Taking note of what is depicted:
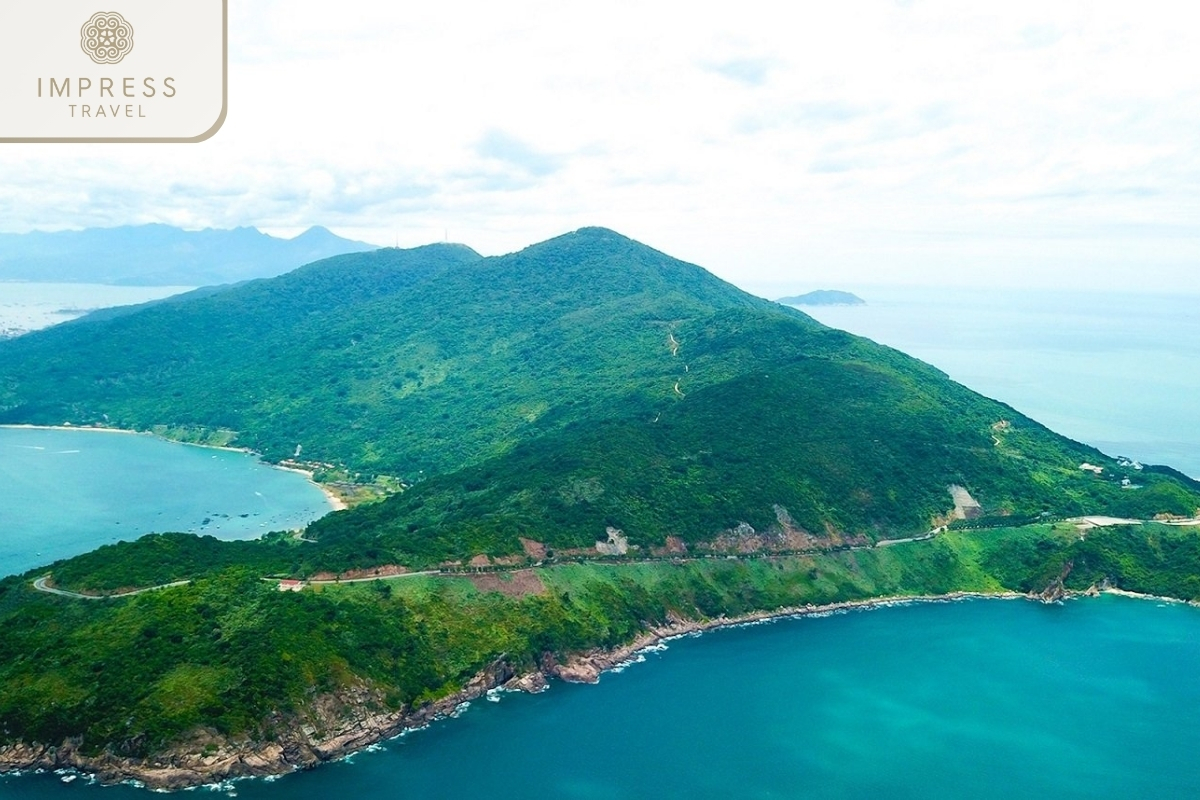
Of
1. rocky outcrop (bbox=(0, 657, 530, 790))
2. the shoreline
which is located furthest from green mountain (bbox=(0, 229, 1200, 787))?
the shoreline

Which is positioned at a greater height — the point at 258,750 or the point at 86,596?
the point at 86,596

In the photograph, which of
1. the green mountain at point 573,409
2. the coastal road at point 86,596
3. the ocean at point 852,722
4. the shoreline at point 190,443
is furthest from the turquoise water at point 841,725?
the shoreline at point 190,443

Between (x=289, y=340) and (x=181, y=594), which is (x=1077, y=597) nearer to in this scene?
(x=181, y=594)

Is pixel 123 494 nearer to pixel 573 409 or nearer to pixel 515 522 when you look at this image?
pixel 573 409

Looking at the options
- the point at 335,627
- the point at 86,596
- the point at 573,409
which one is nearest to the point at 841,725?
the point at 335,627

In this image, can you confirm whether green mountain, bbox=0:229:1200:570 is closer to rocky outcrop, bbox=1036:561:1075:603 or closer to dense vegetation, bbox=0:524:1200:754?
dense vegetation, bbox=0:524:1200:754

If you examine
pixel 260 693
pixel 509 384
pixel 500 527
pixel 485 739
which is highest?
pixel 509 384

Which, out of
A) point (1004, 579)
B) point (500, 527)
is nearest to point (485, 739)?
point (500, 527)
